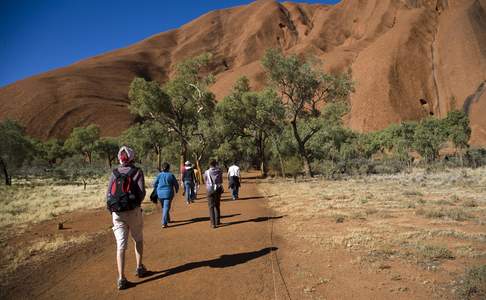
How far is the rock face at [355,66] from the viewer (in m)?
81.2

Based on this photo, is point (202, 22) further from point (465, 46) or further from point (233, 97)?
point (233, 97)

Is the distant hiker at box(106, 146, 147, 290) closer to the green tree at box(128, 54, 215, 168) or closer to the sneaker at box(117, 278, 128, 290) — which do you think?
Answer: the sneaker at box(117, 278, 128, 290)

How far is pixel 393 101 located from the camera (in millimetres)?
81188

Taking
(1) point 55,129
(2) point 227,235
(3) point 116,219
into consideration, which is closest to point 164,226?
(2) point 227,235

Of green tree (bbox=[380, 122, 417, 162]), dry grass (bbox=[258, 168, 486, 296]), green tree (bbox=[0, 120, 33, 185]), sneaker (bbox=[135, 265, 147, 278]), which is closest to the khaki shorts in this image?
sneaker (bbox=[135, 265, 147, 278])

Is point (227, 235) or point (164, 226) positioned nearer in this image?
point (227, 235)

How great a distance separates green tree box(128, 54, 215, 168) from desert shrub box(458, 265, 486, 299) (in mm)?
21338

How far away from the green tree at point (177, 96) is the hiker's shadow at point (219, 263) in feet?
61.0

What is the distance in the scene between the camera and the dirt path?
491cm

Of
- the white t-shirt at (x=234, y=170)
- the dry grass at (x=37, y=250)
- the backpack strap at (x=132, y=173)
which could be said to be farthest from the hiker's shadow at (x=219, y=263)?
the white t-shirt at (x=234, y=170)

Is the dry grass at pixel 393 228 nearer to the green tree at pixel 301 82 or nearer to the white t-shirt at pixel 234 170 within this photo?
the white t-shirt at pixel 234 170

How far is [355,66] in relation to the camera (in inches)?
3656

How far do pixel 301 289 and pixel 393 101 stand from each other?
85342 mm

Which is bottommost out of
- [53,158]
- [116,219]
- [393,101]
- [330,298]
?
[330,298]
